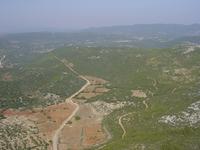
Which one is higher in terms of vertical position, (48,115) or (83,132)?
(48,115)

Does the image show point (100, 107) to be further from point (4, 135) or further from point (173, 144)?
point (173, 144)

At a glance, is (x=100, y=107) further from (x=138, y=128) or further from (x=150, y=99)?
(x=138, y=128)

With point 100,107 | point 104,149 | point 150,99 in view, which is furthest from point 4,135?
point 150,99

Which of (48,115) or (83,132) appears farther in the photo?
(48,115)

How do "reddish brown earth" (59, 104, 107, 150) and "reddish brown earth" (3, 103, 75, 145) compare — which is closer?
"reddish brown earth" (59, 104, 107, 150)

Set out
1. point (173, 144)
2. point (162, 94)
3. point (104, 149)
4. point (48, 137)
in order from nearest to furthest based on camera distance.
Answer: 1. point (173, 144)
2. point (104, 149)
3. point (48, 137)
4. point (162, 94)

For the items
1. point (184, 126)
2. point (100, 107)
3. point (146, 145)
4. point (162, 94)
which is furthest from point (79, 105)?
point (146, 145)

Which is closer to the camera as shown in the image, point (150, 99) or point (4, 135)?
point (4, 135)

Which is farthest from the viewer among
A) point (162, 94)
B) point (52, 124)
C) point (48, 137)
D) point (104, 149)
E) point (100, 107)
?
point (162, 94)

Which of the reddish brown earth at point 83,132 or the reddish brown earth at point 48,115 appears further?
the reddish brown earth at point 48,115

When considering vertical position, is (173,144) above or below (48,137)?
above
